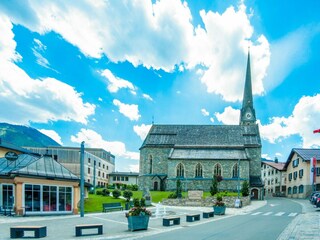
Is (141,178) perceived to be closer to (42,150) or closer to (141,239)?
(42,150)

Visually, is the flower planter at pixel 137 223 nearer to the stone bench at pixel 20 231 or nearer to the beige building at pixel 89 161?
the stone bench at pixel 20 231

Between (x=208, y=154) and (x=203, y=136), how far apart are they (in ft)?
23.1

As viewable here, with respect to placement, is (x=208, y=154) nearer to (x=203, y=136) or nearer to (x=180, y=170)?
(x=203, y=136)

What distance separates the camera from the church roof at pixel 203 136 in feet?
213

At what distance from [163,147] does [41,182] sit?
44.3 metres

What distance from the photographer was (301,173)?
56875 millimetres

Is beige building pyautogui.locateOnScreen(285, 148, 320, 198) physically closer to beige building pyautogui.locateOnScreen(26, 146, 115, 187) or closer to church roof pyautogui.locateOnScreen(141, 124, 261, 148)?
church roof pyautogui.locateOnScreen(141, 124, 261, 148)

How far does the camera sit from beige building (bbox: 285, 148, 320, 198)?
2105 inches

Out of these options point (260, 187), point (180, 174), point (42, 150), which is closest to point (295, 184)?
point (260, 187)

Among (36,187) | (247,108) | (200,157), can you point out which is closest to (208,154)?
(200,157)

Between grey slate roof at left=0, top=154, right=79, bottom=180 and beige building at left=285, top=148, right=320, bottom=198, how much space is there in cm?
4493

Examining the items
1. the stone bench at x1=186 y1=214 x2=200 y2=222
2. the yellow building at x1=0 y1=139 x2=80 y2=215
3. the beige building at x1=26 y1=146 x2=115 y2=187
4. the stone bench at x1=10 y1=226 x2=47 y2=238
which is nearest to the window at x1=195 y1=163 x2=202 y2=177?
the beige building at x1=26 y1=146 x2=115 y2=187

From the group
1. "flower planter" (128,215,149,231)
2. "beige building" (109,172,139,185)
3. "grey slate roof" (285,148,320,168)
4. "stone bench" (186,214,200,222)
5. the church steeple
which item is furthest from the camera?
"beige building" (109,172,139,185)

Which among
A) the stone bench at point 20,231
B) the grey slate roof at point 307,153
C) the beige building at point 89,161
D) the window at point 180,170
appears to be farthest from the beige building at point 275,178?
the stone bench at point 20,231
